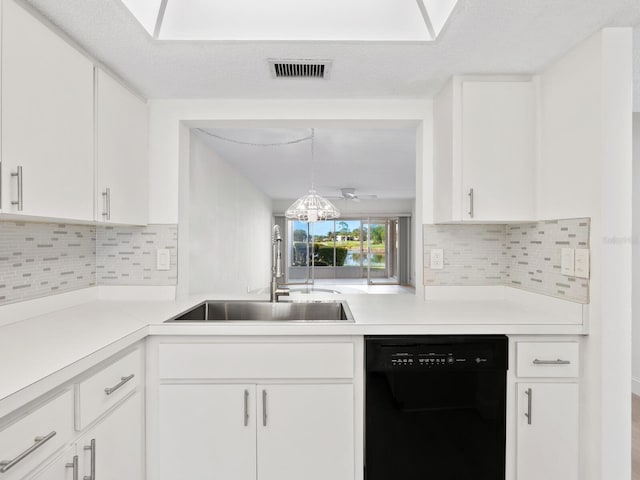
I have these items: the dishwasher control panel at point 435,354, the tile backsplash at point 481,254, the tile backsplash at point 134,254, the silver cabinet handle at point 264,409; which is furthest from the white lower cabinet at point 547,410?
the tile backsplash at point 134,254

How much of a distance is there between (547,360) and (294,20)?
1.75 m

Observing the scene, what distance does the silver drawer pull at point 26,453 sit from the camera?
86cm

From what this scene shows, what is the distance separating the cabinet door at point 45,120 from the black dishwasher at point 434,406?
1.32m

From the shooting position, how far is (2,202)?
1.15 metres

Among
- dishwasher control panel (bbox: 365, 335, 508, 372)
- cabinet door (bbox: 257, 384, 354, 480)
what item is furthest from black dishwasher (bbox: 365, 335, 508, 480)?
cabinet door (bbox: 257, 384, 354, 480)

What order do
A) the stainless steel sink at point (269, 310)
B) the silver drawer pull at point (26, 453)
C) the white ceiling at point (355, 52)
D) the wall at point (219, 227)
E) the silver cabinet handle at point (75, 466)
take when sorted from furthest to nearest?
the wall at point (219, 227)
the stainless steel sink at point (269, 310)
the white ceiling at point (355, 52)
the silver cabinet handle at point (75, 466)
the silver drawer pull at point (26, 453)

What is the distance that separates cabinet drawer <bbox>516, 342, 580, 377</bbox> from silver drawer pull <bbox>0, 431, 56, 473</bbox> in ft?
5.35

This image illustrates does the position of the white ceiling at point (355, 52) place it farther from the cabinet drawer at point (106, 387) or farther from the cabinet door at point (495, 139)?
the cabinet drawer at point (106, 387)

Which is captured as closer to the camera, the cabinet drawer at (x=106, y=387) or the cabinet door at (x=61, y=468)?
the cabinet door at (x=61, y=468)

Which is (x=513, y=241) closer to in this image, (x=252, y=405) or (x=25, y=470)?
(x=252, y=405)

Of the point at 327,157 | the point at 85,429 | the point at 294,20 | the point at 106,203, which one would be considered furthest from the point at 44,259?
the point at 327,157

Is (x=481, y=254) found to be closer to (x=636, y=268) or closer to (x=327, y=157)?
(x=636, y=268)

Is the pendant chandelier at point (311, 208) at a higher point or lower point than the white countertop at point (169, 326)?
higher

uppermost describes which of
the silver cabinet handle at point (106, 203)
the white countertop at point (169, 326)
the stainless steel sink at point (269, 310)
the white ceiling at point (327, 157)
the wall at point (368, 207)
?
the white ceiling at point (327, 157)
